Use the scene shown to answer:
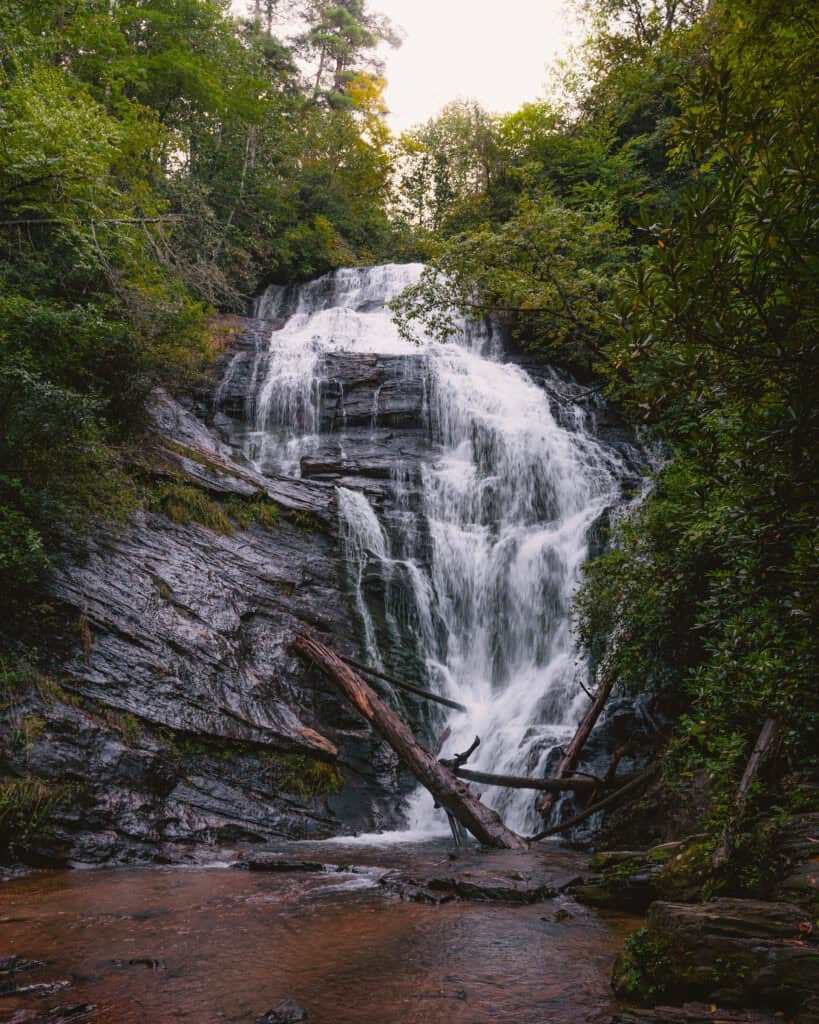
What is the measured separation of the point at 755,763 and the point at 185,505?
30.3 feet

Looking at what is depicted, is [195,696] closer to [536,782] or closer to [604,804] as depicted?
[536,782]

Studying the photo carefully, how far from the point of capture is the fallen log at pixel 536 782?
828cm

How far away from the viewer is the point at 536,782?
8367mm

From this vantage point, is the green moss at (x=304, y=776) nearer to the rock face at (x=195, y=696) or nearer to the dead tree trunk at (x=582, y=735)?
the rock face at (x=195, y=696)

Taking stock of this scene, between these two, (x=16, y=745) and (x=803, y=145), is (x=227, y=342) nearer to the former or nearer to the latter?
(x=16, y=745)

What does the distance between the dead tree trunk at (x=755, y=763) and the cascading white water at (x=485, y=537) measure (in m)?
4.86

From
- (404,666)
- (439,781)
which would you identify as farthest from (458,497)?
(439,781)

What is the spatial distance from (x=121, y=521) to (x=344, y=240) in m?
22.0

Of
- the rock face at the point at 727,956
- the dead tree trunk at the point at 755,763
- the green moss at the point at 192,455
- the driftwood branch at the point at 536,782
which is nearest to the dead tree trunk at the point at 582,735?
the driftwood branch at the point at 536,782

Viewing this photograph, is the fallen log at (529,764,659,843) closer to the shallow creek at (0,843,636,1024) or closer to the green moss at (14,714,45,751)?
the shallow creek at (0,843,636,1024)

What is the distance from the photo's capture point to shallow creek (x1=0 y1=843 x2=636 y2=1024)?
3.34 metres

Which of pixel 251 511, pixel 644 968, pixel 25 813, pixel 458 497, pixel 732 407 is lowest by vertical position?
pixel 25 813

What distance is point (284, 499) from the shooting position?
13.1 meters

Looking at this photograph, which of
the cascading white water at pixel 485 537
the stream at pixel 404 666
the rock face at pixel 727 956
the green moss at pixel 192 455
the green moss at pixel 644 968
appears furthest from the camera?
the green moss at pixel 192 455
